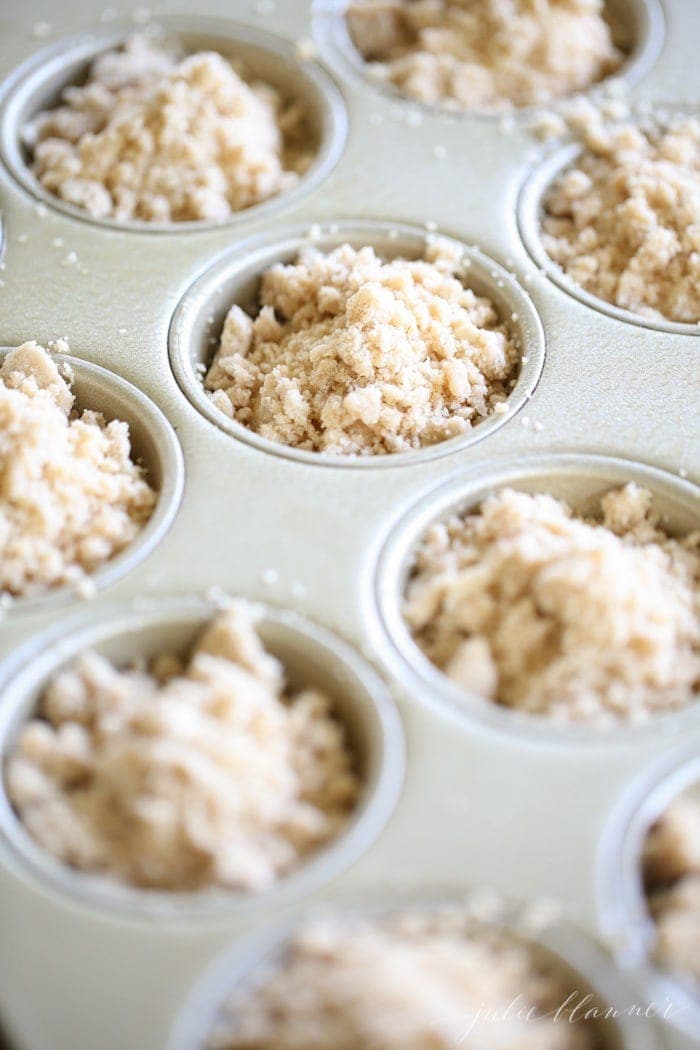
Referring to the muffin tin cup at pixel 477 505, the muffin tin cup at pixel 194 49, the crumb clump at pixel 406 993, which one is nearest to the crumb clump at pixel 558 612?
the muffin tin cup at pixel 477 505

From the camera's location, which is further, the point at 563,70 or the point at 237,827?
the point at 563,70

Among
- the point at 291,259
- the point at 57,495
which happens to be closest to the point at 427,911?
the point at 57,495

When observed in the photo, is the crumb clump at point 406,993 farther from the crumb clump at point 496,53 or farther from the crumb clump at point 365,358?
the crumb clump at point 496,53

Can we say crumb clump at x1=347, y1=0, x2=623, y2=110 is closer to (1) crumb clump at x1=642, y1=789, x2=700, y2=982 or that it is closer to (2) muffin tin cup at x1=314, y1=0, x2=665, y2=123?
(2) muffin tin cup at x1=314, y1=0, x2=665, y2=123

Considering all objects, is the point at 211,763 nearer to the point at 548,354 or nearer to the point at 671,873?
the point at 671,873

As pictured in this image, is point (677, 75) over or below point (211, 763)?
over

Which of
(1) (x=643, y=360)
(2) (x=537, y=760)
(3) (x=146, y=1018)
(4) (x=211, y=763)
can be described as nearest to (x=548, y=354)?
(1) (x=643, y=360)
